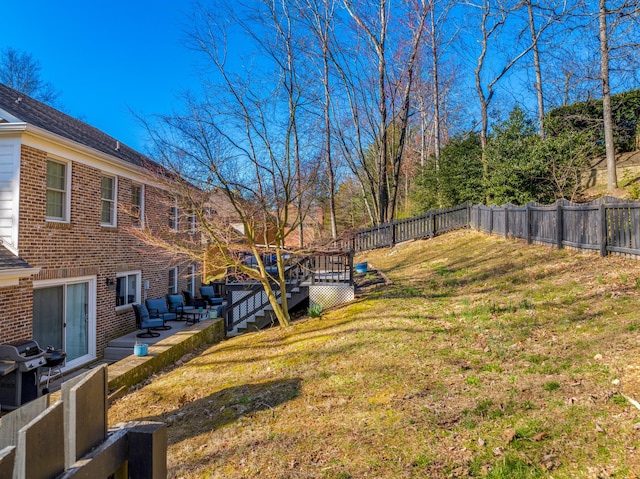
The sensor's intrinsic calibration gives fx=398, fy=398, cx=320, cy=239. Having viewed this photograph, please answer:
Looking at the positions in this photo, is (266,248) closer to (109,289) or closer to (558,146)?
(109,289)

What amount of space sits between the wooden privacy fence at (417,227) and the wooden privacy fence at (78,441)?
16897 millimetres

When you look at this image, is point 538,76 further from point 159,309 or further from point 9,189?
point 9,189

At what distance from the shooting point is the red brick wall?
8.41 metres

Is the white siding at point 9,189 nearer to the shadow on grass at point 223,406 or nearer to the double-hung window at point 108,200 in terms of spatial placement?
the double-hung window at point 108,200

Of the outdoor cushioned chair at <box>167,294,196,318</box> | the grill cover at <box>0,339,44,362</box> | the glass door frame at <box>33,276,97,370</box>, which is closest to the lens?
the grill cover at <box>0,339,44,362</box>

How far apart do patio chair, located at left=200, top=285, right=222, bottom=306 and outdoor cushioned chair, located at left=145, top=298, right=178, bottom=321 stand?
2636 millimetres

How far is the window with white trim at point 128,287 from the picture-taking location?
1212 centimetres

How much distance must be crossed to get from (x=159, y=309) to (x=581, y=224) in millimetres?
12576

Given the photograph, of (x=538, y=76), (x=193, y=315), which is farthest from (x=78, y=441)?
(x=538, y=76)

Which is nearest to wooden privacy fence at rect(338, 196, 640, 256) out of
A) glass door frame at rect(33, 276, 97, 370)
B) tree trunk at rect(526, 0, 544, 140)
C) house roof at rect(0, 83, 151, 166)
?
tree trunk at rect(526, 0, 544, 140)

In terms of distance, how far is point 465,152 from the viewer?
68.0 feet

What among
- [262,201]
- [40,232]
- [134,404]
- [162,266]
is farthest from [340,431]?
[162,266]

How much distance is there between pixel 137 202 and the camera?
13156 millimetres

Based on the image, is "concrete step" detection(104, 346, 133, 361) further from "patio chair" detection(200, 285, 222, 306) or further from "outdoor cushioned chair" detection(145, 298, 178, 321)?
"patio chair" detection(200, 285, 222, 306)
